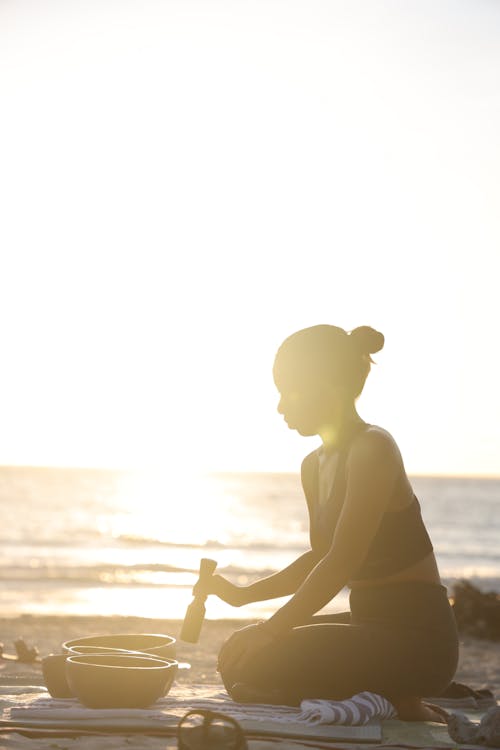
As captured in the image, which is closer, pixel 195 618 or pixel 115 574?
pixel 195 618

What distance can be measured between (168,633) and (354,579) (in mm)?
7558

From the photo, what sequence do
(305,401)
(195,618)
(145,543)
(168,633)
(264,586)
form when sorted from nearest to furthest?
(305,401), (195,618), (264,586), (168,633), (145,543)

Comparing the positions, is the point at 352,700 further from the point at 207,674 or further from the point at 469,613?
the point at 469,613

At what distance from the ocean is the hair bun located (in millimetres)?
10257

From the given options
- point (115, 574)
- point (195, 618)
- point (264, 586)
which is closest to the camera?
point (195, 618)

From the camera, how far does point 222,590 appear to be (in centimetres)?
461

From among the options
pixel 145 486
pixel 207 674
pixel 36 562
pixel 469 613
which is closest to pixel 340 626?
pixel 207 674

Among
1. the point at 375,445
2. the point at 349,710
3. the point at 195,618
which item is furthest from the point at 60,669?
the point at 375,445

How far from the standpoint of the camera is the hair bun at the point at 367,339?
4262mm

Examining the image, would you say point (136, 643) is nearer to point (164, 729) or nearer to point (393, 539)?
point (164, 729)

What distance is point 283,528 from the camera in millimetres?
50188

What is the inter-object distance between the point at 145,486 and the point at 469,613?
83.6 metres

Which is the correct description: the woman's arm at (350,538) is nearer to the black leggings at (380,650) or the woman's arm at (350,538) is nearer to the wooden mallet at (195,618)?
the black leggings at (380,650)

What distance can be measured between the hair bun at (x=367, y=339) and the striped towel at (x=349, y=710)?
1.63 m
